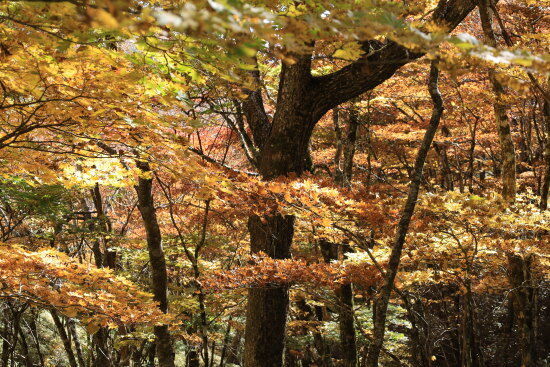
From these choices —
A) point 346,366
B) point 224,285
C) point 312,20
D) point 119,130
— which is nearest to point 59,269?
point 224,285

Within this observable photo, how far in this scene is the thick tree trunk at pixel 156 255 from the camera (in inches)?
226

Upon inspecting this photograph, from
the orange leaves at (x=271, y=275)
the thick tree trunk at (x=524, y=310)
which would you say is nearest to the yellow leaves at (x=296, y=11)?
the orange leaves at (x=271, y=275)

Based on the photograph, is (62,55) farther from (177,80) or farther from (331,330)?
(331,330)

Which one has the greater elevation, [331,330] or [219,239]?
[219,239]

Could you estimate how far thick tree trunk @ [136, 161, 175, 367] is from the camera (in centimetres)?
574

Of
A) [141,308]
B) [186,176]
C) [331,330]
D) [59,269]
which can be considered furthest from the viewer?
[331,330]

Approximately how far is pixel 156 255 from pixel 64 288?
5.88 feet

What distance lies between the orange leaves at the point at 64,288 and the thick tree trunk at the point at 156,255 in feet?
3.54

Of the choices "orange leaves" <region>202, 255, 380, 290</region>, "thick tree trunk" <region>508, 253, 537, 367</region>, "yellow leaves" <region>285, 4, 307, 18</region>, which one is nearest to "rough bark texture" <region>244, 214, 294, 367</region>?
"orange leaves" <region>202, 255, 380, 290</region>

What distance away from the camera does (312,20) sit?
43.3 inches

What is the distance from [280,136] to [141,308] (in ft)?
9.11

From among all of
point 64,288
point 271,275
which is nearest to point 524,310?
point 271,275

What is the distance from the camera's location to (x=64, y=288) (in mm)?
4246

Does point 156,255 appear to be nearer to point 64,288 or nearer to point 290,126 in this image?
point 64,288
